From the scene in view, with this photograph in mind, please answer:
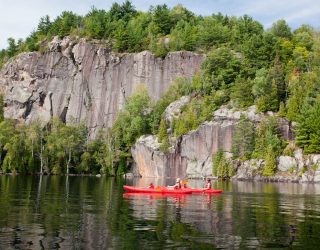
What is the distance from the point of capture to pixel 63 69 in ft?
429

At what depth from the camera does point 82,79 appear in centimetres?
12900

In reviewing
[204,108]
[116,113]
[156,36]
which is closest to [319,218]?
[204,108]

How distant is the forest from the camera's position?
310 ft

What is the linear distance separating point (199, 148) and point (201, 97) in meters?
15.4

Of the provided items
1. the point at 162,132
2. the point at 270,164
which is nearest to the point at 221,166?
the point at 270,164

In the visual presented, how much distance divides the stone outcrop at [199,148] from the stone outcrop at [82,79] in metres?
24.5

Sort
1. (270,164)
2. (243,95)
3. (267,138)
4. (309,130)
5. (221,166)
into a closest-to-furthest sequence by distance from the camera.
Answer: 1. (309,130)
2. (270,164)
3. (267,138)
4. (221,166)
5. (243,95)

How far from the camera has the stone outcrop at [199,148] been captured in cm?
9800

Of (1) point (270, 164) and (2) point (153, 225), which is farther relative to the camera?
(1) point (270, 164)

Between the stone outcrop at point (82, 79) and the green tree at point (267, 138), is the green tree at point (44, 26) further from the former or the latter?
the green tree at point (267, 138)

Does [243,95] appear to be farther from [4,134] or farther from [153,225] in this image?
[153,225]

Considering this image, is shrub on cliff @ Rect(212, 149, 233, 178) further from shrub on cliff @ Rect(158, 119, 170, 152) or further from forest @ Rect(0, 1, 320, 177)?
shrub on cliff @ Rect(158, 119, 170, 152)

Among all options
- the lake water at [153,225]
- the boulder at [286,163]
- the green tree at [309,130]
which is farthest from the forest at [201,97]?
the lake water at [153,225]

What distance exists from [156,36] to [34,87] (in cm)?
3740
